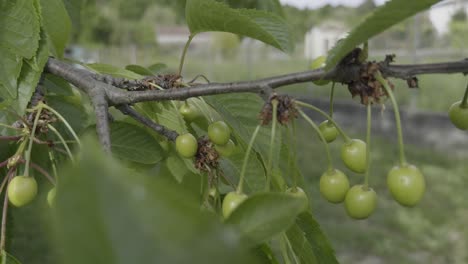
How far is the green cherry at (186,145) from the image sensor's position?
3.48ft

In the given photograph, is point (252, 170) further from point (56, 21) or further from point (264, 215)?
point (56, 21)

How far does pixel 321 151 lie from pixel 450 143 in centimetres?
221

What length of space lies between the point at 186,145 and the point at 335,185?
1.01ft

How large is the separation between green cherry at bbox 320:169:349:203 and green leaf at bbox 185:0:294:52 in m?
0.25

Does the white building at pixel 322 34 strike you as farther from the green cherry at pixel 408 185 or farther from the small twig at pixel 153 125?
the green cherry at pixel 408 185

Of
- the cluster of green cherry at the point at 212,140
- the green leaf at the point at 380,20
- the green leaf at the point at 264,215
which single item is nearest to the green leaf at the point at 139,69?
the cluster of green cherry at the point at 212,140

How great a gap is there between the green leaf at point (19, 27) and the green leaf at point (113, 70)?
0.76ft

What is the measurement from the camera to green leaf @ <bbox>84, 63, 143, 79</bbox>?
1.32 metres

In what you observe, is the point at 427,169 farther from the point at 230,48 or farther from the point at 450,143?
the point at 230,48

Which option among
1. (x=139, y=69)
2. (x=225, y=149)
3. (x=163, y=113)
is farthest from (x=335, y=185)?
(x=139, y=69)

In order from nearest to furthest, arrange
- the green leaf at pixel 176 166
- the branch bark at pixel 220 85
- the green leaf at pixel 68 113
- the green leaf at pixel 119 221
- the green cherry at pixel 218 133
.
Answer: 1. the green leaf at pixel 119 221
2. the branch bark at pixel 220 85
3. the green cherry at pixel 218 133
4. the green leaf at pixel 176 166
5. the green leaf at pixel 68 113

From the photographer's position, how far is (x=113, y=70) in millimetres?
1342

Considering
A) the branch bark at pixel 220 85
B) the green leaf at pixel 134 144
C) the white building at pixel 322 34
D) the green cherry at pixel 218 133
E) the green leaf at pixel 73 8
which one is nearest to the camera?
the branch bark at pixel 220 85

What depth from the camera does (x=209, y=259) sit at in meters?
0.38
